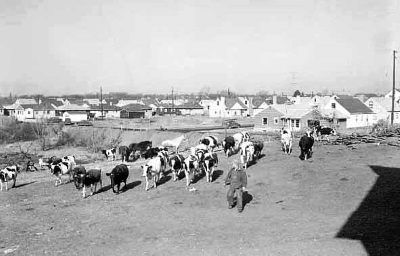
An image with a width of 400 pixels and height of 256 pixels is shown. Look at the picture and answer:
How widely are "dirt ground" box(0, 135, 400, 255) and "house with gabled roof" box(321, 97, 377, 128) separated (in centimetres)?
3056

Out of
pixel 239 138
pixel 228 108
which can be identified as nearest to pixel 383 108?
pixel 228 108

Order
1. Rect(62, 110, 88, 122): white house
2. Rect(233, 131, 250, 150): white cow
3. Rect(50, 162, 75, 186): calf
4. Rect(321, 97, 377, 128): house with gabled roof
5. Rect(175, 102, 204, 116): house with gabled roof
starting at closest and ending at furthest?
Rect(50, 162, 75, 186): calf
Rect(233, 131, 250, 150): white cow
Rect(321, 97, 377, 128): house with gabled roof
Rect(62, 110, 88, 122): white house
Rect(175, 102, 204, 116): house with gabled roof

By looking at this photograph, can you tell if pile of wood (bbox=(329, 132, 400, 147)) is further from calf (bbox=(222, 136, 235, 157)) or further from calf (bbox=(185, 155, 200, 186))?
calf (bbox=(185, 155, 200, 186))

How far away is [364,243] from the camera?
41.1 feet

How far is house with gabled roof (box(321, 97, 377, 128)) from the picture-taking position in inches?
2169

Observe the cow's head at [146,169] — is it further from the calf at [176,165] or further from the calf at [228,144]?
the calf at [228,144]

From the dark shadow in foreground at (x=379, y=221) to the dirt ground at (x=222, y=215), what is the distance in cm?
3

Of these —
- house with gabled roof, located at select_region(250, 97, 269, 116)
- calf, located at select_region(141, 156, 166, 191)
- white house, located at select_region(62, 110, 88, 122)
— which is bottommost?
white house, located at select_region(62, 110, 88, 122)

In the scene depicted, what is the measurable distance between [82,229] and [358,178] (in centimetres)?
1320

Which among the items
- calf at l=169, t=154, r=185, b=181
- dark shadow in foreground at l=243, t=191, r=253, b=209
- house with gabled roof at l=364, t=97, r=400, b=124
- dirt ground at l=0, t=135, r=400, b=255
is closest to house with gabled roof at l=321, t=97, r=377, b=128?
house with gabled roof at l=364, t=97, r=400, b=124

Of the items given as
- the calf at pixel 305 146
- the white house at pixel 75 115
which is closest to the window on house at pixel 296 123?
the calf at pixel 305 146

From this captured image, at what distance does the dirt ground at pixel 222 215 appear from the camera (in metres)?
13.1

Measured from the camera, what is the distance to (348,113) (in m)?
56.3

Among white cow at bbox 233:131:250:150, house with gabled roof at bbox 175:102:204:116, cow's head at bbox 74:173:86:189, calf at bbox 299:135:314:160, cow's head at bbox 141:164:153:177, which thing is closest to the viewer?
cow's head at bbox 74:173:86:189
